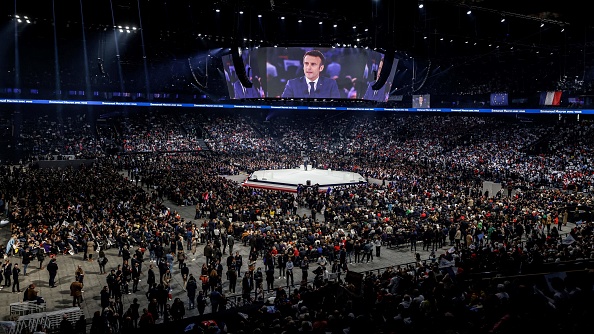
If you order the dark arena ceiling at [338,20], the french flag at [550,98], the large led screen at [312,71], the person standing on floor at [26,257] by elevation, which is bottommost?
the person standing on floor at [26,257]

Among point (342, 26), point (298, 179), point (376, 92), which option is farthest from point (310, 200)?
point (342, 26)

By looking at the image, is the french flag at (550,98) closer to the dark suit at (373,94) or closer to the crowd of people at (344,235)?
the crowd of people at (344,235)

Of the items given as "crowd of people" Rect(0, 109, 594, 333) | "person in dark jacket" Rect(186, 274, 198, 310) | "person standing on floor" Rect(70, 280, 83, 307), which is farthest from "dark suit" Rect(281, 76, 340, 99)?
"person standing on floor" Rect(70, 280, 83, 307)

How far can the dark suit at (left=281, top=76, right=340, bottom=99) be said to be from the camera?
123ft

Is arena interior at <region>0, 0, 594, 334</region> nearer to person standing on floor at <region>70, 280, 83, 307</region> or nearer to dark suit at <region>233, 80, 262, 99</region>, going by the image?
person standing on floor at <region>70, 280, 83, 307</region>

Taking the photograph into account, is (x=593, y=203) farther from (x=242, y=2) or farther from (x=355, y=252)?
(x=242, y=2)

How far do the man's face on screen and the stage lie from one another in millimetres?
8651

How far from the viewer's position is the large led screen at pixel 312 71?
36219 mm

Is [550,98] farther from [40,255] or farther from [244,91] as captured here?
[40,255]

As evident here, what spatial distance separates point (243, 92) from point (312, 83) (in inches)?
272

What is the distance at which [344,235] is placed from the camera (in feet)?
58.4

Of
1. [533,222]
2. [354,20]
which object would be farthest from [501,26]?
[533,222]

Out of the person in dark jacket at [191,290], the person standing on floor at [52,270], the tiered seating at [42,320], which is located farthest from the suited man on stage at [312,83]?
the tiered seating at [42,320]

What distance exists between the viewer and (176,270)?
1596 cm
